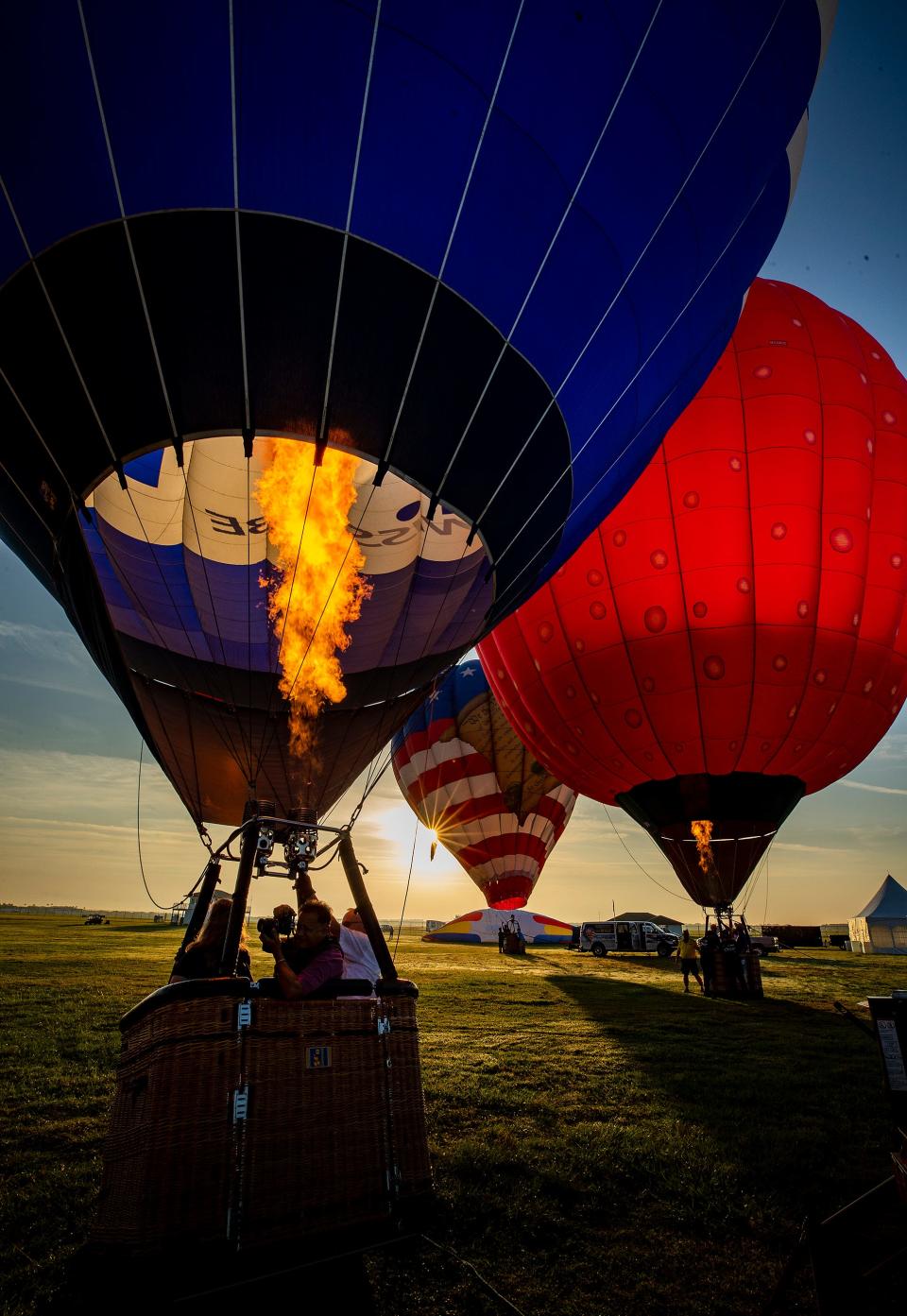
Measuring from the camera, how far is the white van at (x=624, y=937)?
2483 centimetres

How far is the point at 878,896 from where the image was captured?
1261 inches

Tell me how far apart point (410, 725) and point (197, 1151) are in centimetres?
1960

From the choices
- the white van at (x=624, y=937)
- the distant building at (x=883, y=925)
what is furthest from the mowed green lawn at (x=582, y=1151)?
the distant building at (x=883, y=925)

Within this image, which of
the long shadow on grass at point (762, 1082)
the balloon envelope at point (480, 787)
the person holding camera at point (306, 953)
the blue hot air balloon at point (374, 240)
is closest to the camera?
the person holding camera at point (306, 953)

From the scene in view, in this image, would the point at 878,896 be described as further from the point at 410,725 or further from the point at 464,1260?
the point at 464,1260

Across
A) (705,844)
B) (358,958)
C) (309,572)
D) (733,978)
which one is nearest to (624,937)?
(705,844)

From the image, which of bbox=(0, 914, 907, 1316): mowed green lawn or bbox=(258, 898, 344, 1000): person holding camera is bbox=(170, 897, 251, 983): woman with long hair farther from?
bbox=(0, 914, 907, 1316): mowed green lawn

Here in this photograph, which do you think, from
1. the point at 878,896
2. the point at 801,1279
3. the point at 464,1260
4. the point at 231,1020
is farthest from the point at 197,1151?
the point at 878,896

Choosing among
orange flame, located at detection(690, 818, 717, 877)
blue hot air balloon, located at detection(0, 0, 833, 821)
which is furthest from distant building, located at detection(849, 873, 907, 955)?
blue hot air balloon, located at detection(0, 0, 833, 821)

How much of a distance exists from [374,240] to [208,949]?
4.00m

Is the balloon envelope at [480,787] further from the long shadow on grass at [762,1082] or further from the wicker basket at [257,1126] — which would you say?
the wicker basket at [257,1126]

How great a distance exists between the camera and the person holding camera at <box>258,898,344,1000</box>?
264 cm

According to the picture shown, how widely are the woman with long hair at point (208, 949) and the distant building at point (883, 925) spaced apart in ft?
104

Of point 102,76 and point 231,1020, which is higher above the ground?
point 102,76
